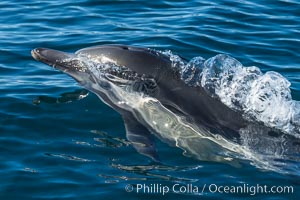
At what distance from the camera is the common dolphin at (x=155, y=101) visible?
10.9 meters

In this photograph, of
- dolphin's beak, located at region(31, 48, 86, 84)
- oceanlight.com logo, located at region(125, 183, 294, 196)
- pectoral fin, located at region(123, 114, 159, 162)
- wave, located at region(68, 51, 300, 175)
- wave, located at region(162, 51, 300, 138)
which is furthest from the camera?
dolphin's beak, located at region(31, 48, 86, 84)

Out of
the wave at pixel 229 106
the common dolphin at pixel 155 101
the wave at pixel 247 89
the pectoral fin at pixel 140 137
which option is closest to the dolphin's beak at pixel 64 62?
the common dolphin at pixel 155 101

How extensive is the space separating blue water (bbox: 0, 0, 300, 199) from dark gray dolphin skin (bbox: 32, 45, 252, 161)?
0.27m

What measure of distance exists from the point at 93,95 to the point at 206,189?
3.83 m

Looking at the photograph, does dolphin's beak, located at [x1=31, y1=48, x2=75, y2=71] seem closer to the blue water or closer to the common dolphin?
the common dolphin

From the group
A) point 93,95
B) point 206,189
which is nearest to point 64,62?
point 93,95

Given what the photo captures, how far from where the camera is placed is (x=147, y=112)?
11.7 m

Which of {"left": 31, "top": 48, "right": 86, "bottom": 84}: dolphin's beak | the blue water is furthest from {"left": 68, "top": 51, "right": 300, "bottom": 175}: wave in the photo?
the blue water

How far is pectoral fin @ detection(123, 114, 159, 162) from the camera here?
34.3ft

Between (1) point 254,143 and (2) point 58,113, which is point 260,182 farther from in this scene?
(2) point 58,113

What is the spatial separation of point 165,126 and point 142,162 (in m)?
1.33

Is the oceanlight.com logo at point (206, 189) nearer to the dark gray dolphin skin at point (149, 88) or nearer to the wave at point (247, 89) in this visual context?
the dark gray dolphin skin at point (149, 88)

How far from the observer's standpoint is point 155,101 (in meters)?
11.6

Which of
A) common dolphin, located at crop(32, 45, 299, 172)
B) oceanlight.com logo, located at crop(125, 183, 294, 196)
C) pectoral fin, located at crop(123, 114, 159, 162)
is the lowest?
oceanlight.com logo, located at crop(125, 183, 294, 196)
